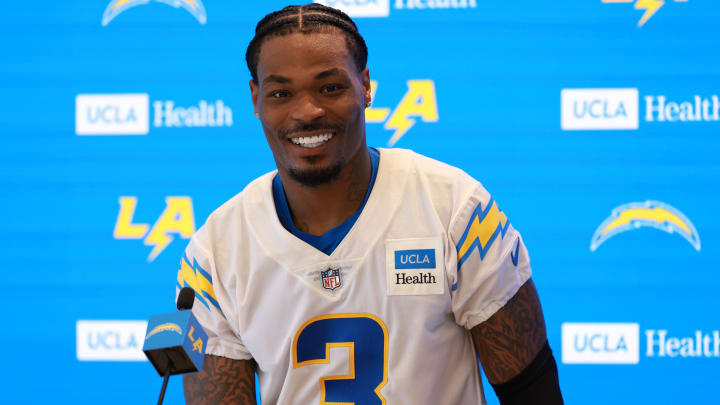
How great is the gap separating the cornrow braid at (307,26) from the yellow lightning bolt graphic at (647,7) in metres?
1.29

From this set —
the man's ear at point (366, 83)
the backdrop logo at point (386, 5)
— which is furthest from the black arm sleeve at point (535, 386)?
the backdrop logo at point (386, 5)

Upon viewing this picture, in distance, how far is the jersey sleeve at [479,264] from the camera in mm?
1195

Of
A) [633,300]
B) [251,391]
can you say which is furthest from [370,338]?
[633,300]

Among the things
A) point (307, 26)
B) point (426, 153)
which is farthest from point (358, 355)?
point (426, 153)

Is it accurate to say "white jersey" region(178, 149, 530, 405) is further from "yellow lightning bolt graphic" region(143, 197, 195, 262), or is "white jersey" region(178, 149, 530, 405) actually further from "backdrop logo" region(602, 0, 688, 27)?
"backdrop logo" region(602, 0, 688, 27)

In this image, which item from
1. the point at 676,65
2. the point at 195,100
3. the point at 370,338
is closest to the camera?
the point at 370,338

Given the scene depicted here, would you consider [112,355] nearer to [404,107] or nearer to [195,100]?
[195,100]

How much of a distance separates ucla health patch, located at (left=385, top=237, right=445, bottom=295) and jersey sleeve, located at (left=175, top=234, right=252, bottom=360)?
1.00ft

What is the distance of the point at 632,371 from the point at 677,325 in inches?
7.9

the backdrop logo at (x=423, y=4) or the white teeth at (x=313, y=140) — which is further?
the backdrop logo at (x=423, y=4)

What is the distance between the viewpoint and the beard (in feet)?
4.02

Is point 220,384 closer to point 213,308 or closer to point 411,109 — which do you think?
point 213,308

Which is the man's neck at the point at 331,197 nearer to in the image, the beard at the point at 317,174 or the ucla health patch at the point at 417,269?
the beard at the point at 317,174

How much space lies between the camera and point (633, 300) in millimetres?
2242
